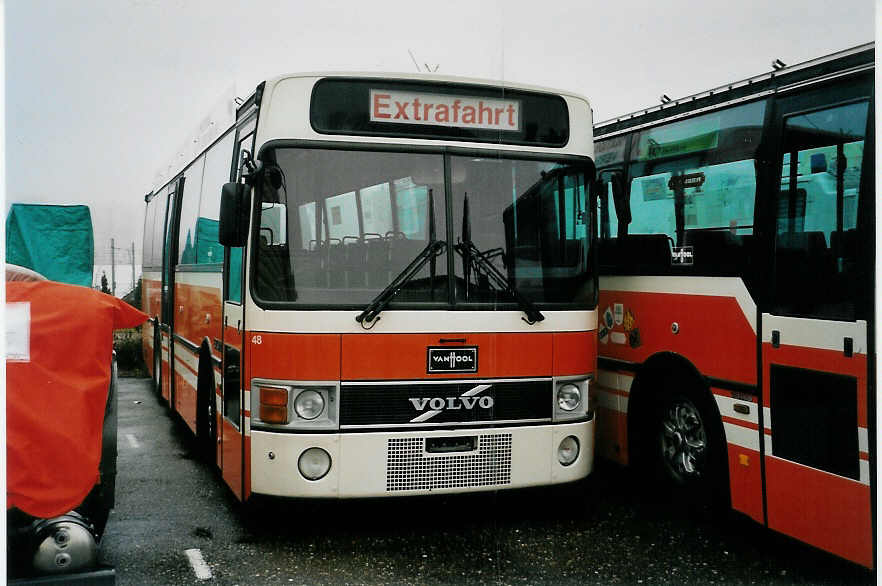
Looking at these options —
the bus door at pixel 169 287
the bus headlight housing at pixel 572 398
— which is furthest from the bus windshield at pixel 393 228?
the bus door at pixel 169 287

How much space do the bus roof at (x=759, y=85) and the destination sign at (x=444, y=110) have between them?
4.74 ft

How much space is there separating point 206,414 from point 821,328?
474cm

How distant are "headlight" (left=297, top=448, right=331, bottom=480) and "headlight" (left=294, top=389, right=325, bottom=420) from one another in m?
0.21

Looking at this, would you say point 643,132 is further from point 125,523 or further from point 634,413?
point 125,523

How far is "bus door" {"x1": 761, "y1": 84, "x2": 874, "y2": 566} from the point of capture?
4898mm

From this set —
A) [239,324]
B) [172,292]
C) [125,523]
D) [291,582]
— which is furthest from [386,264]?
[172,292]

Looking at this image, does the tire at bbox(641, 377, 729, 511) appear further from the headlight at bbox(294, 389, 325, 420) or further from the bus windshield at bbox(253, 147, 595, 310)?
the headlight at bbox(294, 389, 325, 420)

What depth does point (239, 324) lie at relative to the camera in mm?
5969

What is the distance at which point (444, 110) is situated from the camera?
19.3 ft

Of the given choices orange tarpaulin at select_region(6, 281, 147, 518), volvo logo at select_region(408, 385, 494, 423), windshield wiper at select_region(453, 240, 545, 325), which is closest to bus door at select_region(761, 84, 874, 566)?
windshield wiper at select_region(453, 240, 545, 325)

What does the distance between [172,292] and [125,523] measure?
3732mm

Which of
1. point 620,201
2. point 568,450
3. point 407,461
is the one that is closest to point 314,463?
point 407,461

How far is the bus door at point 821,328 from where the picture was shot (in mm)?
4898

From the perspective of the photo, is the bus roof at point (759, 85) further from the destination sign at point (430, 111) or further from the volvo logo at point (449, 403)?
the volvo logo at point (449, 403)
